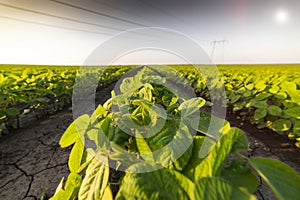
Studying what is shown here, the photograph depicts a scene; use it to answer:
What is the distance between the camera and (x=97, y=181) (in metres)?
0.50

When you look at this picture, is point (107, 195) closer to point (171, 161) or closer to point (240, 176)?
point (171, 161)

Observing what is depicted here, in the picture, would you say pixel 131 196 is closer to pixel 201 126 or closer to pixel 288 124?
pixel 201 126

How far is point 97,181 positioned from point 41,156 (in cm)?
297

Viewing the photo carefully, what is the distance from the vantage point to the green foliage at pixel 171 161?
0.33 m

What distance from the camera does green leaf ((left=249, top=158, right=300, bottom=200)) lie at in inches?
11.9

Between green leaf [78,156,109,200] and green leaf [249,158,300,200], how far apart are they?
0.33 meters

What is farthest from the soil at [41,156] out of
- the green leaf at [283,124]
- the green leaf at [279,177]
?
the green leaf at [279,177]

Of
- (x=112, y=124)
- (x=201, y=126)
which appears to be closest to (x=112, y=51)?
(x=112, y=124)

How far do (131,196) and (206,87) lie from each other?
6.32 metres

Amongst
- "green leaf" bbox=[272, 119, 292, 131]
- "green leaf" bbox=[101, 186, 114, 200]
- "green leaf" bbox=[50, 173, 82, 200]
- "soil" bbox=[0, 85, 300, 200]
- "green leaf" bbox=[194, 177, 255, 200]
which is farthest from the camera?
"green leaf" bbox=[272, 119, 292, 131]

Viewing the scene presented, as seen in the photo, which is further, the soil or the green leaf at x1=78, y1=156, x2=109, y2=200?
the soil

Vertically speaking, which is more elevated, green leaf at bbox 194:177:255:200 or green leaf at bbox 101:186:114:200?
green leaf at bbox 194:177:255:200

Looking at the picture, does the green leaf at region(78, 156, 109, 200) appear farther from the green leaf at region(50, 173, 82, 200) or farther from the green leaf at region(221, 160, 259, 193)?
the green leaf at region(221, 160, 259, 193)

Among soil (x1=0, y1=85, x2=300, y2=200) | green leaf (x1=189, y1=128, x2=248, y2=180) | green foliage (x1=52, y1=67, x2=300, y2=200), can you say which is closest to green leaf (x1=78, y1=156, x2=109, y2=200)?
green foliage (x1=52, y1=67, x2=300, y2=200)
